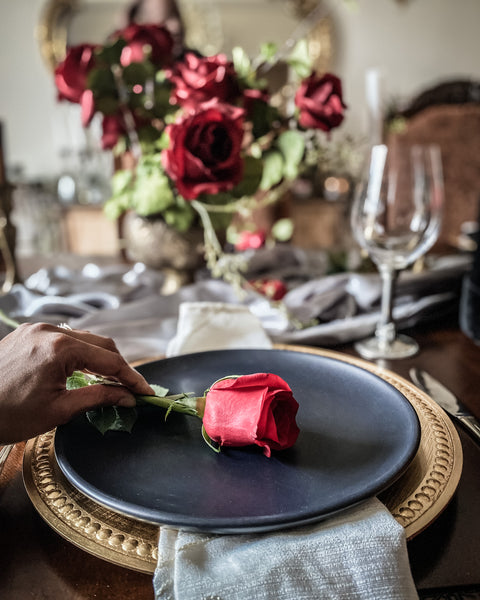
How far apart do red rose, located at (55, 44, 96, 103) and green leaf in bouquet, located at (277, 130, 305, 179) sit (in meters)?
0.28

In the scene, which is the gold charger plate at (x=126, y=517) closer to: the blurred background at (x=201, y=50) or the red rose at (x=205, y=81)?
the red rose at (x=205, y=81)

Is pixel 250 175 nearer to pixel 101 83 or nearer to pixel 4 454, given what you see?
pixel 101 83

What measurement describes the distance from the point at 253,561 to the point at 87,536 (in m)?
0.09

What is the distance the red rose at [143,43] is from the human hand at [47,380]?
49 centimetres

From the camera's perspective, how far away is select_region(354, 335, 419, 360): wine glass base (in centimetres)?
55

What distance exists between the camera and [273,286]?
714mm

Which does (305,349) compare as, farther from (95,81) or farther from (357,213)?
(95,81)

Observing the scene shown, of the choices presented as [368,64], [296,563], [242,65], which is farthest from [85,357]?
[368,64]

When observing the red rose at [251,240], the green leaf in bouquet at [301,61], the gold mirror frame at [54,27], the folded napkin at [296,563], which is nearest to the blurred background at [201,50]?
the gold mirror frame at [54,27]

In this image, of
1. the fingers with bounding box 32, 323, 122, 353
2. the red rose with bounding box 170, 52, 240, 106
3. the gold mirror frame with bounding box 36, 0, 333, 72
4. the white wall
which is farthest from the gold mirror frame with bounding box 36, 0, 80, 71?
the fingers with bounding box 32, 323, 122, 353

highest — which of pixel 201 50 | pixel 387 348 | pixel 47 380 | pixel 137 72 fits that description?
pixel 201 50

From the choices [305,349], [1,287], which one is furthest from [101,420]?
[1,287]

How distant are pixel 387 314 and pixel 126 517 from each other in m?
0.40

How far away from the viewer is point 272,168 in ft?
2.25
